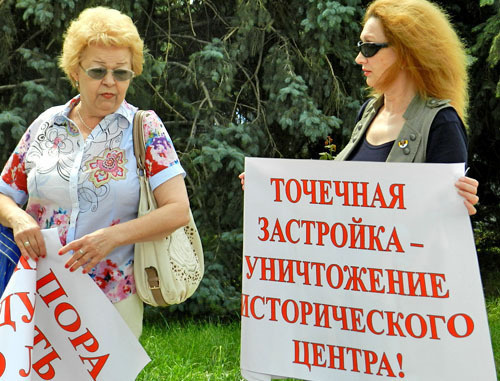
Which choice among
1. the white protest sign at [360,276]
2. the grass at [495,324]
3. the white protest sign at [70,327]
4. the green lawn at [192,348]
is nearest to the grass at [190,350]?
the green lawn at [192,348]

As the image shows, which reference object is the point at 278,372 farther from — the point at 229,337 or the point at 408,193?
the point at 229,337

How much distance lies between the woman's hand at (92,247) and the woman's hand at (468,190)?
126 centimetres

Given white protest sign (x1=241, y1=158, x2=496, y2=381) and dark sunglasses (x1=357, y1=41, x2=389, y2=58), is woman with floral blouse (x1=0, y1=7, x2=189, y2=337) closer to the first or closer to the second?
white protest sign (x1=241, y1=158, x2=496, y2=381)

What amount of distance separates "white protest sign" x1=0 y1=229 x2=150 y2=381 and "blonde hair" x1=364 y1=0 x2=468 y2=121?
142 cm

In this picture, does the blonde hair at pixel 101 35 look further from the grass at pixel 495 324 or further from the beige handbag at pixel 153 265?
the grass at pixel 495 324

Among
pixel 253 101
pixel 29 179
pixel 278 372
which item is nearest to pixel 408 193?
pixel 278 372

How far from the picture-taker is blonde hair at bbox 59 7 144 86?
10.0 feet

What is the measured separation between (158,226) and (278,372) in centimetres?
74

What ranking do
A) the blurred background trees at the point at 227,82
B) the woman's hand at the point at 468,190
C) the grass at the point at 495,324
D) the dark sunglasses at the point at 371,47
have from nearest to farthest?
the woman's hand at the point at 468,190, the dark sunglasses at the point at 371,47, the grass at the point at 495,324, the blurred background trees at the point at 227,82

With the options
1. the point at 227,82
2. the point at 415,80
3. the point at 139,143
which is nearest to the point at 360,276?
the point at 415,80

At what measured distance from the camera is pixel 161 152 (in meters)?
3.06

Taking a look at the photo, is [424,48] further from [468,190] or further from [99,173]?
[99,173]

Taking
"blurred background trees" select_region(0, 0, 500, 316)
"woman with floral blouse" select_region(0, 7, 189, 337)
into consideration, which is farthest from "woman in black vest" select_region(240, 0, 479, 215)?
"blurred background trees" select_region(0, 0, 500, 316)

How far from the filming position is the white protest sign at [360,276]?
8.87 feet
